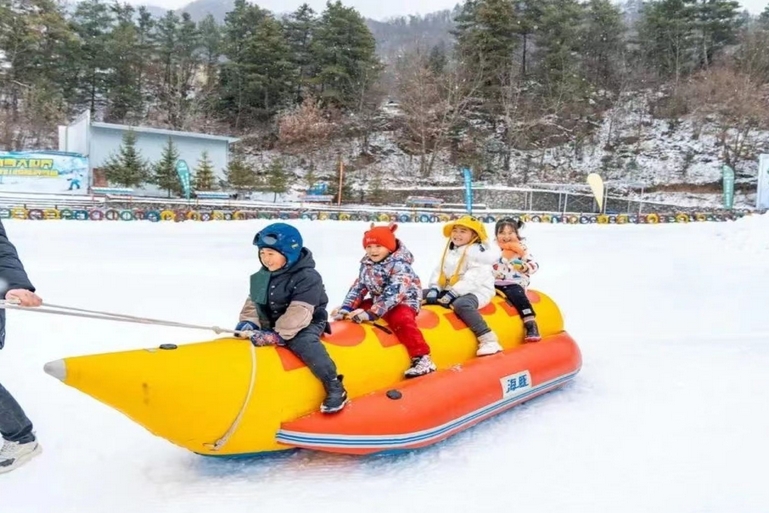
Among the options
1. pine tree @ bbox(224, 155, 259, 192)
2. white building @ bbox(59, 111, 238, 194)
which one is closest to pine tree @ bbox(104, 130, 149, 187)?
white building @ bbox(59, 111, 238, 194)

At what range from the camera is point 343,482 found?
3.25 m

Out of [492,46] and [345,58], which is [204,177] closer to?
[345,58]

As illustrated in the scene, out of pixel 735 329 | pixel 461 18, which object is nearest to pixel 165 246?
pixel 735 329

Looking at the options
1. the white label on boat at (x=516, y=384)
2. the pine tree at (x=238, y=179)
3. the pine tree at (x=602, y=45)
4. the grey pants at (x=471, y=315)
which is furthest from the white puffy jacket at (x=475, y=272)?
the pine tree at (x=602, y=45)

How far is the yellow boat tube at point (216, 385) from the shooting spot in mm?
2904

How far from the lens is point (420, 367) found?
3.98m

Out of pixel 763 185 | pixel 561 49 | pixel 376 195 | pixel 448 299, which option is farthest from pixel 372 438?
pixel 561 49

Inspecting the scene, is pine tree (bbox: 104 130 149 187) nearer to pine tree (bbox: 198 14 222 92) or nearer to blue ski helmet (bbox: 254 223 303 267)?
pine tree (bbox: 198 14 222 92)

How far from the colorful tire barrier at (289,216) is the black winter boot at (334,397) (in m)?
12.4

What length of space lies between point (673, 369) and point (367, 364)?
10.1 feet

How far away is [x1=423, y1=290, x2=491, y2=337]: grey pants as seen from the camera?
4594 millimetres

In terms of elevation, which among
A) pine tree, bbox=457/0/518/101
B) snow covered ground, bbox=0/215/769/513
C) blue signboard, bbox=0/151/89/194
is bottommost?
snow covered ground, bbox=0/215/769/513

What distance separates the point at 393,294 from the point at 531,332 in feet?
4.80

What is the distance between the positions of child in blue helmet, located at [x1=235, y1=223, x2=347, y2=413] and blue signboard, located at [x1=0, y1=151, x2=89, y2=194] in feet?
72.9
